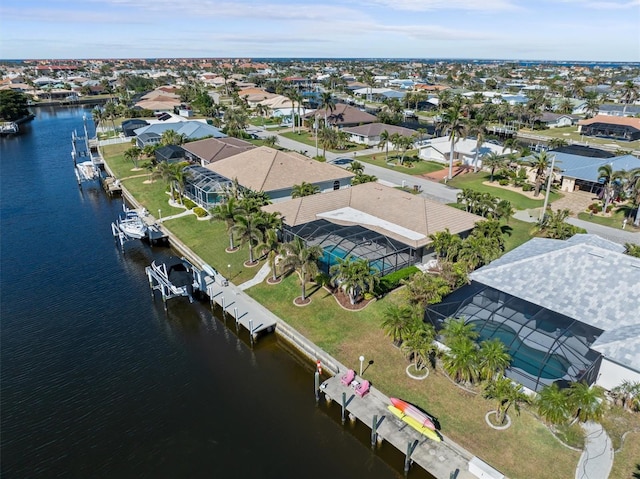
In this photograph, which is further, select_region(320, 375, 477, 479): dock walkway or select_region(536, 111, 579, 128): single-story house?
select_region(536, 111, 579, 128): single-story house

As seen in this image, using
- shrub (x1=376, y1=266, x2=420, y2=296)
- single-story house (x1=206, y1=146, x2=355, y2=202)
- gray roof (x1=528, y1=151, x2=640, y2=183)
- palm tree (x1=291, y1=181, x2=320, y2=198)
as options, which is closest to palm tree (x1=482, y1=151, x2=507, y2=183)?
gray roof (x1=528, y1=151, x2=640, y2=183)

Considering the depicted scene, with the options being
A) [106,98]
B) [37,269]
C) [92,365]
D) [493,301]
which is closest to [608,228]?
[493,301]

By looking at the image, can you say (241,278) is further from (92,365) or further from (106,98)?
(106,98)

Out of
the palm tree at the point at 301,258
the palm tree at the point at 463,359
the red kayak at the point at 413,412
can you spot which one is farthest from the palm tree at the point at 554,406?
the palm tree at the point at 301,258

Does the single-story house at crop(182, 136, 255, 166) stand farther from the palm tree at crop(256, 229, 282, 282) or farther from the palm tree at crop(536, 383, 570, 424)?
the palm tree at crop(536, 383, 570, 424)

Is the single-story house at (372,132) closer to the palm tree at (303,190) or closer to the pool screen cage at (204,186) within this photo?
the pool screen cage at (204,186)

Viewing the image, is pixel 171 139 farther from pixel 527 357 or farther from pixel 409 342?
pixel 527 357

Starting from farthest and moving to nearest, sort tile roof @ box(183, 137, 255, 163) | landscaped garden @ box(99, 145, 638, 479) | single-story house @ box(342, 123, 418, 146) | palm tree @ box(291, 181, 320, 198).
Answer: single-story house @ box(342, 123, 418, 146)
tile roof @ box(183, 137, 255, 163)
palm tree @ box(291, 181, 320, 198)
landscaped garden @ box(99, 145, 638, 479)
